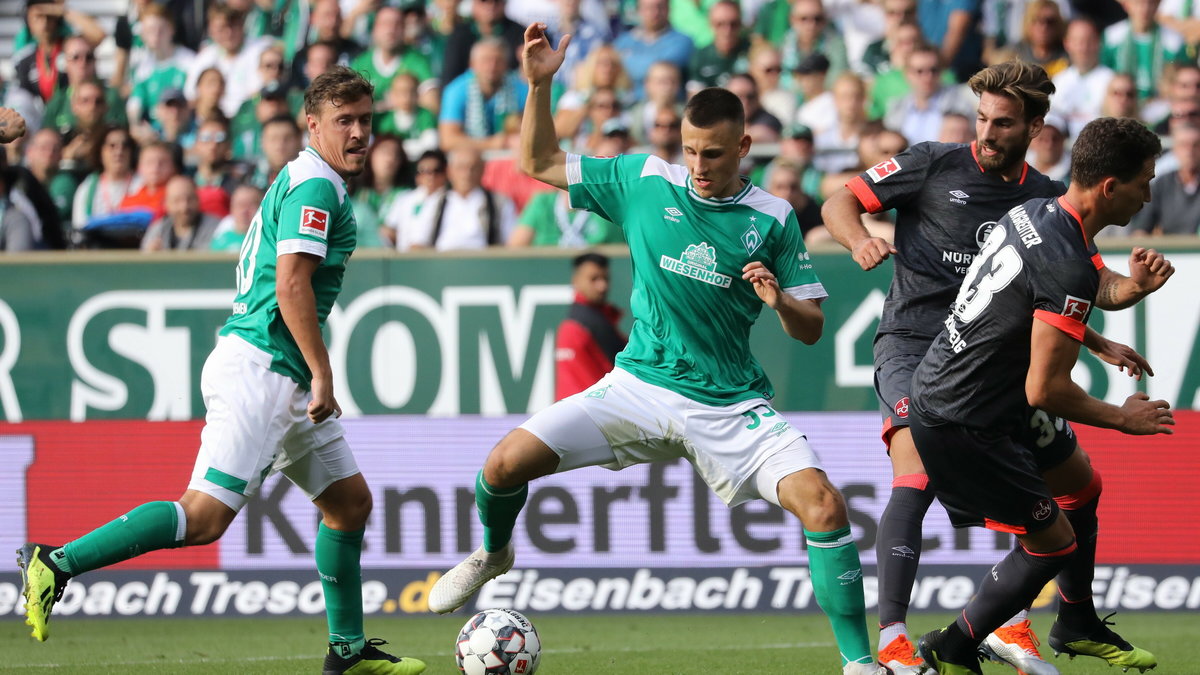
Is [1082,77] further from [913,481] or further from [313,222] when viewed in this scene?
[313,222]

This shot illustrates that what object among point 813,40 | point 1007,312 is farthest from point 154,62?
point 1007,312

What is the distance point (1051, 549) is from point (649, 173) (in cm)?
214

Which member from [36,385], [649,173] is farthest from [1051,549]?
[36,385]

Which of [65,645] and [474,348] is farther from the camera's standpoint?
[474,348]

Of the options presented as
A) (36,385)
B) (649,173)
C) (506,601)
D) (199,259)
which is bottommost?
(506,601)

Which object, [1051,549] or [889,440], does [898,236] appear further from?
[1051,549]

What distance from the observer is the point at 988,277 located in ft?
17.8

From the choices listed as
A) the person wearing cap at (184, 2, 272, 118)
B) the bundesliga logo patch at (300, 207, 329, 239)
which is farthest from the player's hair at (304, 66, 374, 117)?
the person wearing cap at (184, 2, 272, 118)

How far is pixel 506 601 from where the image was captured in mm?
9203

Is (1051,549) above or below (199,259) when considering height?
below

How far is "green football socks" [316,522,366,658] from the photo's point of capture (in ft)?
20.8

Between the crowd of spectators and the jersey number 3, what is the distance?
14.6ft

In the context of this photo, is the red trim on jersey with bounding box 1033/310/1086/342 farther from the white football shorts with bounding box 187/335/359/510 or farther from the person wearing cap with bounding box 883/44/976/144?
the person wearing cap with bounding box 883/44/976/144

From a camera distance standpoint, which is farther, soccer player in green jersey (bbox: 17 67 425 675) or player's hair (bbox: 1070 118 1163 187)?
soccer player in green jersey (bbox: 17 67 425 675)
